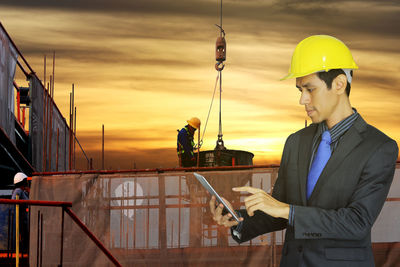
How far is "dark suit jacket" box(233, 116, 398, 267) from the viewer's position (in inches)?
131

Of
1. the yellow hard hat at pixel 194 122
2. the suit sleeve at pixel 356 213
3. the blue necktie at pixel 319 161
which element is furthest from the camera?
the yellow hard hat at pixel 194 122

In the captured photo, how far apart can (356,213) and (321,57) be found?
839mm

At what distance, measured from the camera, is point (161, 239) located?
1130cm

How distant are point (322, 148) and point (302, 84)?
361 millimetres

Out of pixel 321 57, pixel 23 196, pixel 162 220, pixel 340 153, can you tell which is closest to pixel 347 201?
pixel 340 153

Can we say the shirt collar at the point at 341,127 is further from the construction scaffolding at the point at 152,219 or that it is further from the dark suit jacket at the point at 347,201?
the construction scaffolding at the point at 152,219

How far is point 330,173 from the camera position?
338 centimetres

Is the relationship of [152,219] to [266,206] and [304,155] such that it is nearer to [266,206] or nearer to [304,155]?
[304,155]

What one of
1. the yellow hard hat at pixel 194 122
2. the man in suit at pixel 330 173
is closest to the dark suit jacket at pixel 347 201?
the man in suit at pixel 330 173

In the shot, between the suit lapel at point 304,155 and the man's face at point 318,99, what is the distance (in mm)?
187

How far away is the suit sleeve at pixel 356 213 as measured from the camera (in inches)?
131

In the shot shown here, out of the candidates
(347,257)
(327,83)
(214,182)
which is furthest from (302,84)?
(214,182)

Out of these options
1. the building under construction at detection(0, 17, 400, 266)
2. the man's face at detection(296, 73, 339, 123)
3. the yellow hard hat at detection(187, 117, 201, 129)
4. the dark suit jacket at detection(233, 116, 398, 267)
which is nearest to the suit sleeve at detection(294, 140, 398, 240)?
the dark suit jacket at detection(233, 116, 398, 267)

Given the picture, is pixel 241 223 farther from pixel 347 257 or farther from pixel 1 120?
pixel 1 120
